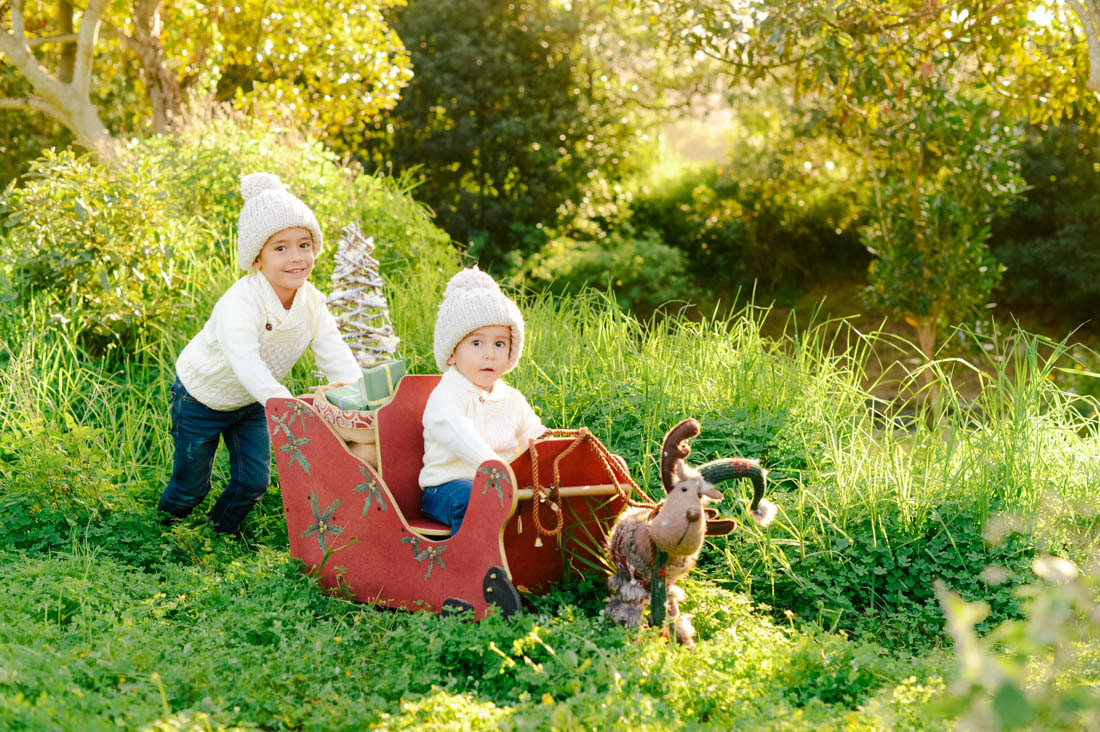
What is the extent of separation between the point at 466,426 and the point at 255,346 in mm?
1063

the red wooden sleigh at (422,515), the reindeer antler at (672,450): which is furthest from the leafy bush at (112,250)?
the reindeer antler at (672,450)

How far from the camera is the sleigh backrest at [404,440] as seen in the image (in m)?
3.85

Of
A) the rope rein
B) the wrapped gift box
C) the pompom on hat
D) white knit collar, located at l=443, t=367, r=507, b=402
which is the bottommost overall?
the rope rein

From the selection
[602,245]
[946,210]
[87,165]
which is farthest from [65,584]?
[602,245]

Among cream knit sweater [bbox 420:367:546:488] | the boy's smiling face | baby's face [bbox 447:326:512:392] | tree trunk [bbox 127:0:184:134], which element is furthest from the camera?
tree trunk [bbox 127:0:184:134]

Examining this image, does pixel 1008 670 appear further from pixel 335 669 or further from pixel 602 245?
pixel 602 245

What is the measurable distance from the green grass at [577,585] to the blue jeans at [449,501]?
15.6 inches

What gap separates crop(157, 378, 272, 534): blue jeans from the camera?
4.35 meters

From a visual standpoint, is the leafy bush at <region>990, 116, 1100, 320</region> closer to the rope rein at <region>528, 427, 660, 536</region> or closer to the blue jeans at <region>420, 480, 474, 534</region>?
the rope rein at <region>528, 427, 660, 536</region>

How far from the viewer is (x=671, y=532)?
3.10m

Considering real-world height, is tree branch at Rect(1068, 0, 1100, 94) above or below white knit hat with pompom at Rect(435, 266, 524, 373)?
above

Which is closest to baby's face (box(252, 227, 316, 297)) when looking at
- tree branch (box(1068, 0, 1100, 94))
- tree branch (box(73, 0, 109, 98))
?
tree branch (box(1068, 0, 1100, 94))

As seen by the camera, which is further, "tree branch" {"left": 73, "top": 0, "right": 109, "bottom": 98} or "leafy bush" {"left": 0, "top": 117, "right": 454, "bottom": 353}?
"tree branch" {"left": 73, "top": 0, "right": 109, "bottom": 98}

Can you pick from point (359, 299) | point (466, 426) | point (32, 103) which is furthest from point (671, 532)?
point (32, 103)
